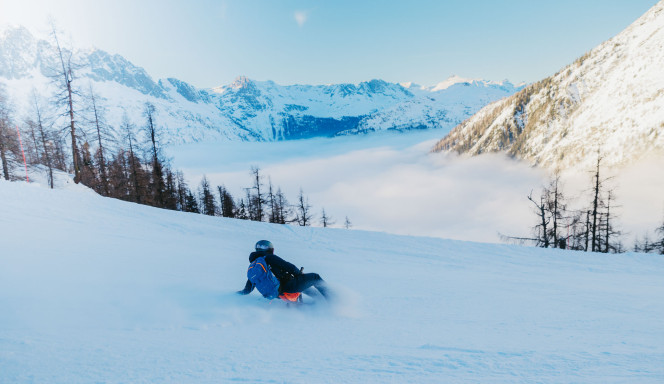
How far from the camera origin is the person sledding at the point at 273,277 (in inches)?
191

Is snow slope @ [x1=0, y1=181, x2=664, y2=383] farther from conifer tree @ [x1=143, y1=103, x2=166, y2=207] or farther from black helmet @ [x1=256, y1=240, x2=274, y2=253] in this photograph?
conifer tree @ [x1=143, y1=103, x2=166, y2=207]

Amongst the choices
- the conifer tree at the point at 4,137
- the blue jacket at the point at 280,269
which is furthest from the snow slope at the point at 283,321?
the conifer tree at the point at 4,137

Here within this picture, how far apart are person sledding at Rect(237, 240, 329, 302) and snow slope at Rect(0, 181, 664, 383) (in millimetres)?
259

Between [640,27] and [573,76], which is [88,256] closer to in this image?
[573,76]

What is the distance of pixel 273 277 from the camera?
4871mm

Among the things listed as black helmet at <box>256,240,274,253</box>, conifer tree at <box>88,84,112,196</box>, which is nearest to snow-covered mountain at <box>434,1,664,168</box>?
conifer tree at <box>88,84,112,196</box>

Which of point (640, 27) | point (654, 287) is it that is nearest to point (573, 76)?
point (640, 27)

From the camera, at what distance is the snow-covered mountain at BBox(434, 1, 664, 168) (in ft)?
398

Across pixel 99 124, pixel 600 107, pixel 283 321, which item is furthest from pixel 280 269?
pixel 600 107

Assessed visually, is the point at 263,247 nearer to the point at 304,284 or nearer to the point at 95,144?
the point at 304,284

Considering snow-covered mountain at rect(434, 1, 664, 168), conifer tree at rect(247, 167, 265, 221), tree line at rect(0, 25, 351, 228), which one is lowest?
conifer tree at rect(247, 167, 265, 221)

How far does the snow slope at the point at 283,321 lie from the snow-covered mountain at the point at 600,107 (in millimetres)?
156531

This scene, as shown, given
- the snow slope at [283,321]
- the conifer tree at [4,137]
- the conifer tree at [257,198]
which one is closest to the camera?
the snow slope at [283,321]

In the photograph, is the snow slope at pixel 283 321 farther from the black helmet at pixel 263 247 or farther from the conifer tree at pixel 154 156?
the conifer tree at pixel 154 156
